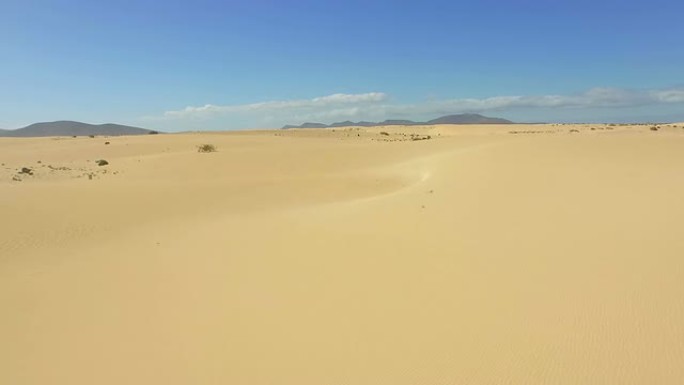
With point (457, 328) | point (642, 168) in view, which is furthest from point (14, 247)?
point (642, 168)

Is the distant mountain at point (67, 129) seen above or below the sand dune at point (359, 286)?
above

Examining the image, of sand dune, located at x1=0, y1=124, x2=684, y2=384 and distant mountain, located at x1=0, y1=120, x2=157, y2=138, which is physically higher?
distant mountain, located at x1=0, y1=120, x2=157, y2=138

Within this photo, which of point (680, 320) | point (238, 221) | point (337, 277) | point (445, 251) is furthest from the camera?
point (238, 221)

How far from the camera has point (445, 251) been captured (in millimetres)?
8219

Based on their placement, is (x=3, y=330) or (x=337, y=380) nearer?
(x=337, y=380)

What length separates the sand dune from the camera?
4.82m

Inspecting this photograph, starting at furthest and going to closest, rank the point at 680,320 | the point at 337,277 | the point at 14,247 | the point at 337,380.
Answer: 1. the point at 14,247
2. the point at 337,277
3. the point at 680,320
4. the point at 337,380

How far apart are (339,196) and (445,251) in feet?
28.4

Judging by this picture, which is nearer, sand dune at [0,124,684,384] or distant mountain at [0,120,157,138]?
sand dune at [0,124,684,384]

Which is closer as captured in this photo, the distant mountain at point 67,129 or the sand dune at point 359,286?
the sand dune at point 359,286

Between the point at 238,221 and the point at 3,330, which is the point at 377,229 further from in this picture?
the point at 3,330

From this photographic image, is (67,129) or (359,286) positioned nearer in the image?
(359,286)

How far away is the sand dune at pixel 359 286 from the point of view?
4.82 m

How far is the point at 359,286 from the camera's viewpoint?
698 centimetres
